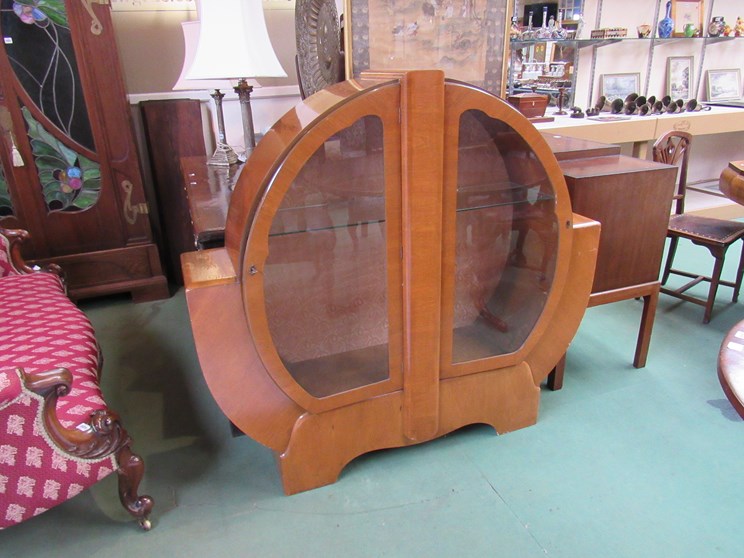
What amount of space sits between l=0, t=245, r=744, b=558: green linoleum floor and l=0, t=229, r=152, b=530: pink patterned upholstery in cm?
19

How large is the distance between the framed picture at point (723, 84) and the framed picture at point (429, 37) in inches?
121

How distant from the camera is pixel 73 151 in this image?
8.27 feet

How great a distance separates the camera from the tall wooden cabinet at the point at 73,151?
2.32 meters

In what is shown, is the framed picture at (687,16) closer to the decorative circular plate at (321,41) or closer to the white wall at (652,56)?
the white wall at (652,56)

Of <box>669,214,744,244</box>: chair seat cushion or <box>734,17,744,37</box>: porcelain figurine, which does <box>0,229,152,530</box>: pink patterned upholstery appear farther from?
<box>734,17,744,37</box>: porcelain figurine

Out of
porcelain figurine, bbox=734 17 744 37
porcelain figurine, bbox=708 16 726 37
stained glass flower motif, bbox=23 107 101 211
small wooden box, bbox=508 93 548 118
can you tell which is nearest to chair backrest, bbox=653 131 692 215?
small wooden box, bbox=508 93 548 118

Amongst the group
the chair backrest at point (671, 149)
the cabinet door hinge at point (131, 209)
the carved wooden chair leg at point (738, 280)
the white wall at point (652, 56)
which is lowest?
the carved wooden chair leg at point (738, 280)

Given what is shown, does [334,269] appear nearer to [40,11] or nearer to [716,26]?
[40,11]

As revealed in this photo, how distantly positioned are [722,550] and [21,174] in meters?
3.06

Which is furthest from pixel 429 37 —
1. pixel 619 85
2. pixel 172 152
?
pixel 619 85

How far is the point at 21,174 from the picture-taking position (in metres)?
2.47

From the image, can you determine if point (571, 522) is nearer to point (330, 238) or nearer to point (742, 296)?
point (330, 238)

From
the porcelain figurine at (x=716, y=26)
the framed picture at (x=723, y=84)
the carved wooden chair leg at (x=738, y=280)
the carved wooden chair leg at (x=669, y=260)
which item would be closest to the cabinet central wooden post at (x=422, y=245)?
the carved wooden chair leg at (x=669, y=260)

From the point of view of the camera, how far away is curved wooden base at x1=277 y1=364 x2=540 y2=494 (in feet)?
5.00
